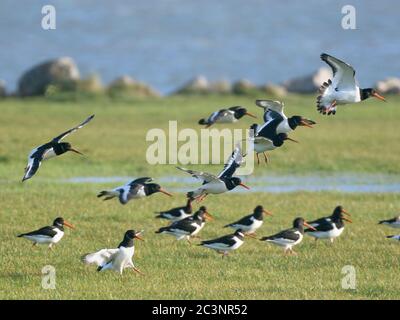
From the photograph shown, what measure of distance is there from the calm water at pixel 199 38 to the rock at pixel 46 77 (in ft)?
104

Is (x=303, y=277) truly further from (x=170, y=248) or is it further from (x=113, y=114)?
(x=113, y=114)

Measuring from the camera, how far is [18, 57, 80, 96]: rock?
198ft

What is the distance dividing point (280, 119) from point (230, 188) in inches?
54.6

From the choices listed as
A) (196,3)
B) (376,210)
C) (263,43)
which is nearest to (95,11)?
(196,3)

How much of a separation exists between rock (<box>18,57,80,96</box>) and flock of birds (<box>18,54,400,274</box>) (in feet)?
132

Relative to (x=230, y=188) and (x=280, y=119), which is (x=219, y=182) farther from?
(x=280, y=119)

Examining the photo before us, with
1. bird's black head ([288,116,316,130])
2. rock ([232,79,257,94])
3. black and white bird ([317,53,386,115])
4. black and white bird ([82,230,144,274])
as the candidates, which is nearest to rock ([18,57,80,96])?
rock ([232,79,257,94])

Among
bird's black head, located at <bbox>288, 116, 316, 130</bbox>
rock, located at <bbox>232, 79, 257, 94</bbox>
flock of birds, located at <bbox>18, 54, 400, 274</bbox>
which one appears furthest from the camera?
rock, located at <bbox>232, 79, 257, 94</bbox>

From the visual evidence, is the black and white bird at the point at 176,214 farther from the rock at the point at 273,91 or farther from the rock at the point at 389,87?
the rock at the point at 389,87

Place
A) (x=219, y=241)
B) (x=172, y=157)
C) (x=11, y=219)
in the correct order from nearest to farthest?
(x=219, y=241), (x=11, y=219), (x=172, y=157)

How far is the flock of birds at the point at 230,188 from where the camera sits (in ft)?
54.1

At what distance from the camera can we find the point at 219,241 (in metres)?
17.9

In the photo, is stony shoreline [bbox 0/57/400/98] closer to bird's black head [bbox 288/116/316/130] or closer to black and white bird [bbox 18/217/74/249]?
black and white bird [bbox 18/217/74/249]
